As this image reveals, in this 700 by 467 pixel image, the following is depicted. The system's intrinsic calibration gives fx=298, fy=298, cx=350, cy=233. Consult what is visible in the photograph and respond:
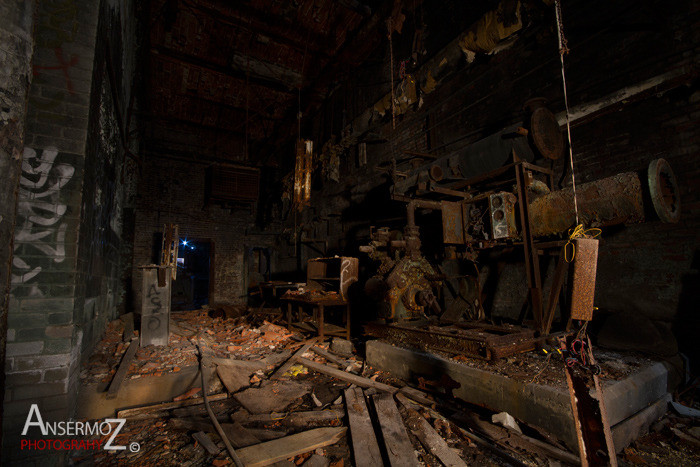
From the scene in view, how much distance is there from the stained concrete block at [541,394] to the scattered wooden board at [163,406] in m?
2.72

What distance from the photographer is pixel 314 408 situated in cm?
361

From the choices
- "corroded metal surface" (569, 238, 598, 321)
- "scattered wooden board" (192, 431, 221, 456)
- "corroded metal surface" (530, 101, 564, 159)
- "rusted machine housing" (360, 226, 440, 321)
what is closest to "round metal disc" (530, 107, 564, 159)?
"corroded metal surface" (530, 101, 564, 159)

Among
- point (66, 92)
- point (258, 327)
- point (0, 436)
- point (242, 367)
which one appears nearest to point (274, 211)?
point (258, 327)

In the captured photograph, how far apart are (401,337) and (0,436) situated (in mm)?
4160

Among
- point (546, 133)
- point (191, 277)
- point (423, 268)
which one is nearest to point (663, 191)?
point (546, 133)

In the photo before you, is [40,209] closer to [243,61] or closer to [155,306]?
[155,306]

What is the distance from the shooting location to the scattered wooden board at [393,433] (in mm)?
2482

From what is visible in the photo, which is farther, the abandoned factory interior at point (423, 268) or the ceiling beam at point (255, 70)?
the ceiling beam at point (255, 70)

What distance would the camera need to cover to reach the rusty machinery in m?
3.34

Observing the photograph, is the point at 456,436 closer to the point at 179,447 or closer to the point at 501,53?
the point at 179,447

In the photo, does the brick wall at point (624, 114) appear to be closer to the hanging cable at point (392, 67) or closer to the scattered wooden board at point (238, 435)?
the hanging cable at point (392, 67)

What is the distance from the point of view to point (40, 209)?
8.73ft

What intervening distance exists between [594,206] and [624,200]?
0.29m

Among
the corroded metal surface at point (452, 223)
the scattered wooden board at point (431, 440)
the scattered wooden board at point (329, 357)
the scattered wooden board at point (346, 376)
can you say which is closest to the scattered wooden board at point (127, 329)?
the scattered wooden board at point (346, 376)
